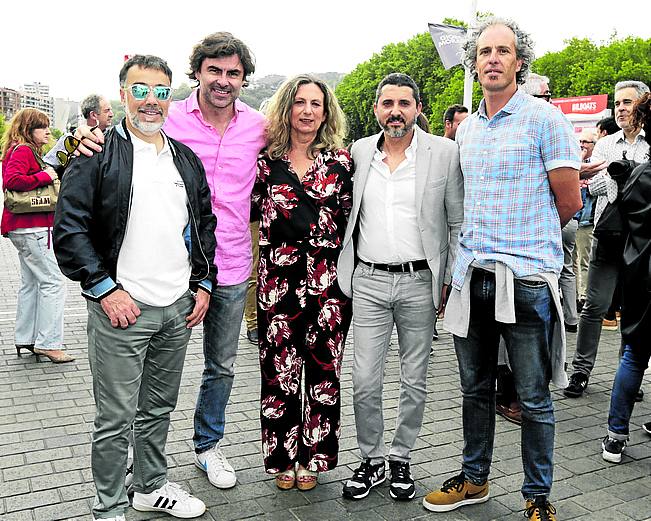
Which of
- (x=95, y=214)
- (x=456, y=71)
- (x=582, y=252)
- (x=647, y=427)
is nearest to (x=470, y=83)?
(x=582, y=252)

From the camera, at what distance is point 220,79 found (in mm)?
3637

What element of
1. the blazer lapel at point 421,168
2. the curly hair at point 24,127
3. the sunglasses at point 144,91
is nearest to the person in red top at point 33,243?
the curly hair at point 24,127

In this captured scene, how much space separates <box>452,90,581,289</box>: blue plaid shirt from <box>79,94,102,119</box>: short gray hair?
14.7 ft

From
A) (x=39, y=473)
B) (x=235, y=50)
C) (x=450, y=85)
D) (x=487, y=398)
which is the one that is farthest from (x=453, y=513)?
(x=450, y=85)

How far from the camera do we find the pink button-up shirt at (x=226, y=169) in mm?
3715

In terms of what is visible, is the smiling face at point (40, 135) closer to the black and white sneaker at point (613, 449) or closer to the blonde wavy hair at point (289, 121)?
the blonde wavy hair at point (289, 121)

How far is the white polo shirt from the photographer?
3072 millimetres

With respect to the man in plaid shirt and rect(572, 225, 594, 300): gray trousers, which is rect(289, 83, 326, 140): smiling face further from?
rect(572, 225, 594, 300): gray trousers

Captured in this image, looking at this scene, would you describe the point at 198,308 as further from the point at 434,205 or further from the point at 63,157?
the point at 434,205

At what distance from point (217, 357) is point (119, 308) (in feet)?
3.28

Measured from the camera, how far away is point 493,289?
11.0 feet

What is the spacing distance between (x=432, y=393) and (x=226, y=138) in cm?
289

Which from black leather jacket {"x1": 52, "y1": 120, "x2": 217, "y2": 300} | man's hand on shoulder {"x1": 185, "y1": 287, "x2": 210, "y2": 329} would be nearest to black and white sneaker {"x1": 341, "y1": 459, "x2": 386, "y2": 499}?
man's hand on shoulder {"x1": 185, "y1": 287, "x2": 210, "y2": 329}

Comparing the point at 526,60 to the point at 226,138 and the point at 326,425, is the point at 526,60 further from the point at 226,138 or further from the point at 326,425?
the point at 326,425
